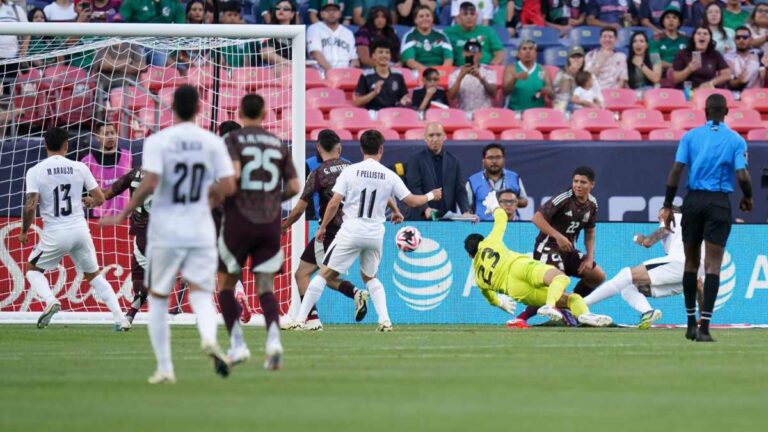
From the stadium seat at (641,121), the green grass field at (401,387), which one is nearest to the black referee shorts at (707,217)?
the green grass field at (401,387)

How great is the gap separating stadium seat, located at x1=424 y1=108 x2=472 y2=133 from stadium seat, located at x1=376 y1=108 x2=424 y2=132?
25cm

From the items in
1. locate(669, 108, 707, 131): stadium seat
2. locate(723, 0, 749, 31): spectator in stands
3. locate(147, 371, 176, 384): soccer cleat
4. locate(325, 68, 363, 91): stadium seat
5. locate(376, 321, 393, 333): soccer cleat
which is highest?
locate(723, 0, 749, 31): spectator in stands

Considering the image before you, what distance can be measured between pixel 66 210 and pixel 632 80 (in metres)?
11.6

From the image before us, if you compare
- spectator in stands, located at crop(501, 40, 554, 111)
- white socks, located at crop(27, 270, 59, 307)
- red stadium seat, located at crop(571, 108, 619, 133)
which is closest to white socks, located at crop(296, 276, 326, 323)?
white socks, located at crop(27, 270, 59, 307)

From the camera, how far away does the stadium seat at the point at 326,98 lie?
2150cm

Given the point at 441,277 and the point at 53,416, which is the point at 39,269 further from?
the point at 53,416

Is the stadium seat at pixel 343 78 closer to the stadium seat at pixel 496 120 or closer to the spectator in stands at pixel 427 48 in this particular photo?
the spectator in stands at pixel 427 48

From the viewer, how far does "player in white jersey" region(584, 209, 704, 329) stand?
16219mm

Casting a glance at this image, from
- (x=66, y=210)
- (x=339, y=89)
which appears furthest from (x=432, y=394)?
(x=339, y=89)

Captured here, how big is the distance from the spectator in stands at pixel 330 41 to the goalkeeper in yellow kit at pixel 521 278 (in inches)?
281

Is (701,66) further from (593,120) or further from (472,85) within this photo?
(472,85)

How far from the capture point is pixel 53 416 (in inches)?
282

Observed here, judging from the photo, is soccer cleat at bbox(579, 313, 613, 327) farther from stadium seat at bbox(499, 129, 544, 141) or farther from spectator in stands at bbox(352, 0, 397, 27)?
spectator in stands at bbox(352, 0, 397, 27)

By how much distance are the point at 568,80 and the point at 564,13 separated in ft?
9.88
